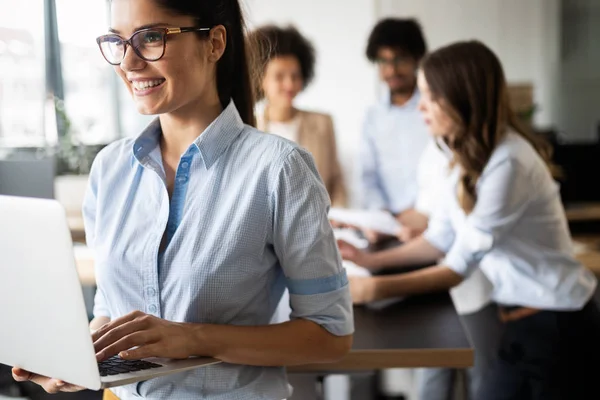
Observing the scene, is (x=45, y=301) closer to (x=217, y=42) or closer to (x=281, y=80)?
(x=217, y=42)

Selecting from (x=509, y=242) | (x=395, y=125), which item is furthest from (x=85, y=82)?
(x=509, y=242)

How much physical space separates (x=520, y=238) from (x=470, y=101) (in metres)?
0.38

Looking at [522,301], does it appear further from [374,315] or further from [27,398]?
[27,398]

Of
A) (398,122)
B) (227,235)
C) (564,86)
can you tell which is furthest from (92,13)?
(564,86)

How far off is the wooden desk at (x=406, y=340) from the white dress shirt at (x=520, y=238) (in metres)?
0.25

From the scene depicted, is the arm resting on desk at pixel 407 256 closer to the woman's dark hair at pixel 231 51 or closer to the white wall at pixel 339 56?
the woman's dark hair at pixel 231 51

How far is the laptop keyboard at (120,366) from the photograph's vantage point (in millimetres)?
974

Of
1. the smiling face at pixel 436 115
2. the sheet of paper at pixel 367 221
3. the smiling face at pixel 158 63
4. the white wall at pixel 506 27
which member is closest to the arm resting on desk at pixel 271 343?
the smiling face at pixel 158 63

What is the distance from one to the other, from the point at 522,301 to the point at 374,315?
535 mm

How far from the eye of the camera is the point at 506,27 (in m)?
6.24

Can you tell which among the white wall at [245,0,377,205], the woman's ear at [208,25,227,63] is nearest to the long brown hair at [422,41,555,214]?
the woman's ear at [208,25,227,63]

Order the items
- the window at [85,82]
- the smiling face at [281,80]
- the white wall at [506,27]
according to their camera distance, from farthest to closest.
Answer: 1. the white wall at [506,27]
2. the window at [85,82]
3. the smiling face at [281,80]

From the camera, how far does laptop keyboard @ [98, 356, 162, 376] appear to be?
0.97 meters

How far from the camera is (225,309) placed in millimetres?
1101
